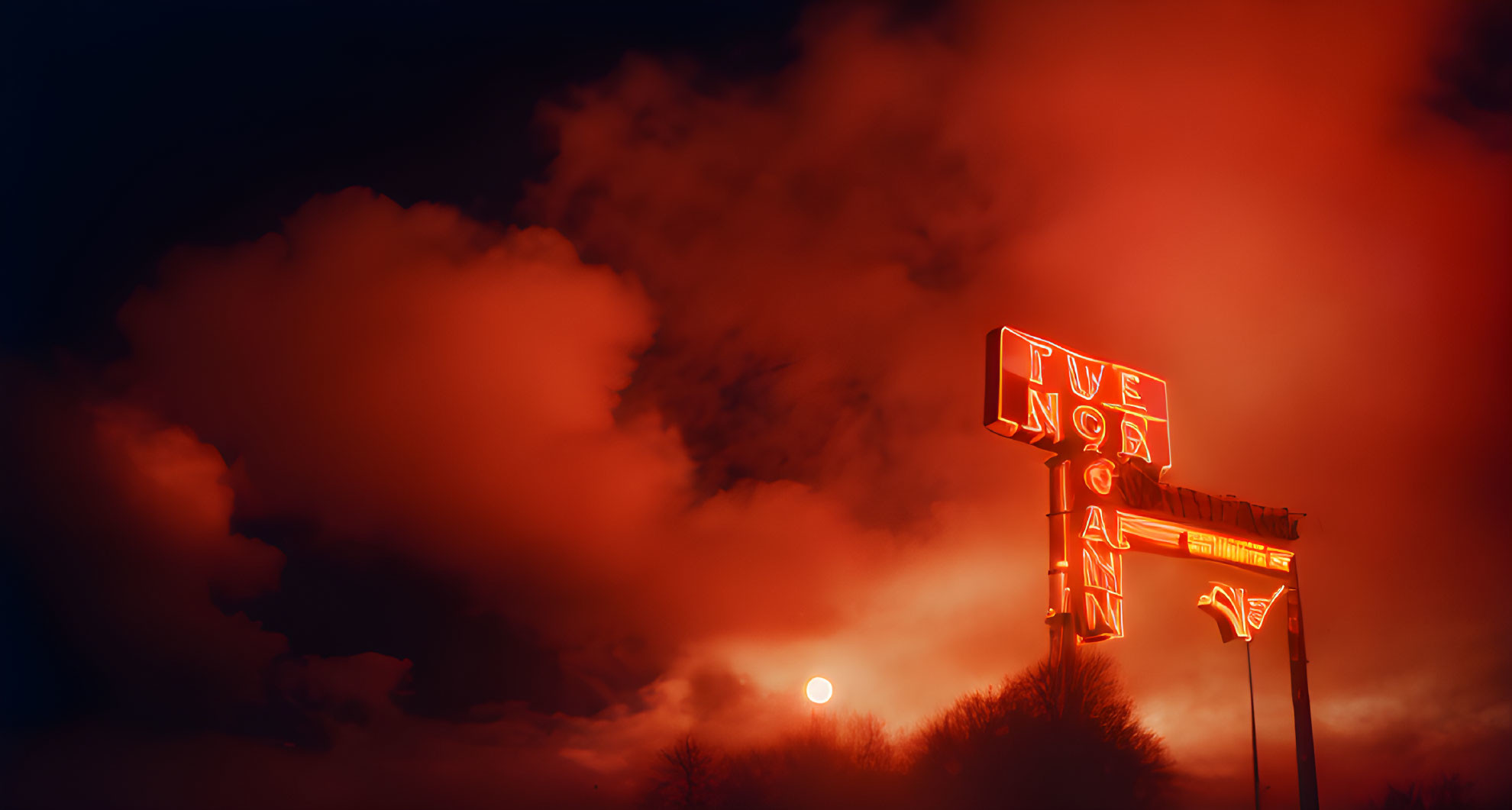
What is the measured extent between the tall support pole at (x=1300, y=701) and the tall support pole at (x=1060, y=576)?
204 inches

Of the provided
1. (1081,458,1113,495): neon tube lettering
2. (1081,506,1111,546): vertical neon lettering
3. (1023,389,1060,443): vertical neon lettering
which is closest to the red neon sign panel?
(1023,389,1060,443): vertical neon lettering

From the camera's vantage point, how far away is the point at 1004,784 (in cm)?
1927

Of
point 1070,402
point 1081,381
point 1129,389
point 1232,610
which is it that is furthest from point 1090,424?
point 1232,610

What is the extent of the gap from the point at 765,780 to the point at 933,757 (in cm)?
1276

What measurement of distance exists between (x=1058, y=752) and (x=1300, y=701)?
17.8 ft

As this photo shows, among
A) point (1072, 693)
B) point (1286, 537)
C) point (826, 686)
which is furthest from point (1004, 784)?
point (1286, 537)

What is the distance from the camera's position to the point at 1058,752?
1888 cm

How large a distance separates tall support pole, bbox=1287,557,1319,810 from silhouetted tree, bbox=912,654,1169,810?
2.53 meters

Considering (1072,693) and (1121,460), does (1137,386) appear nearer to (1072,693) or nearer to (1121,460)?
(1121,460)

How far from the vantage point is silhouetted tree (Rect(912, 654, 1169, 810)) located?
738 inches

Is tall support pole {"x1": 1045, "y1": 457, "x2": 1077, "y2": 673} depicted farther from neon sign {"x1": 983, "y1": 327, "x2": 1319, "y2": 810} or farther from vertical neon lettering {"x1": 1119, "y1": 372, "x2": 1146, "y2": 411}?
vertical neon lettering {"x1": 1119, "y1": 372, "x2": 1146, "y2": 411}

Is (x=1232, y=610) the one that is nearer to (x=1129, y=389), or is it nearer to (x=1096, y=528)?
(x=1096, y=528)

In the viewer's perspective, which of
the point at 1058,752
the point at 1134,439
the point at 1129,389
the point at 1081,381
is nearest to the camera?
the point at 1058,752

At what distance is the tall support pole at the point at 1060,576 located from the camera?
61.5 ft
